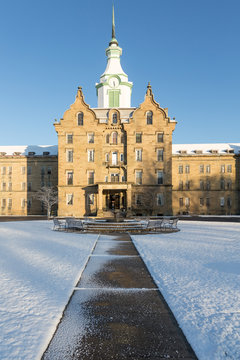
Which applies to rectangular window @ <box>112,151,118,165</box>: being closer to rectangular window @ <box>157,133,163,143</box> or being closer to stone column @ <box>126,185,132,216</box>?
stone column @ <box>126,185,132,216</box>

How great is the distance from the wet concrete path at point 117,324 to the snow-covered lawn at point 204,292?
11.2 inches

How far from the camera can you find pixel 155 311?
16.0 ft

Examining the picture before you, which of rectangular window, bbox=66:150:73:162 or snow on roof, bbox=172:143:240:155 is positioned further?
snow on roof, bbox=172:143:240:155

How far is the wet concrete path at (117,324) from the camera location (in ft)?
11.6

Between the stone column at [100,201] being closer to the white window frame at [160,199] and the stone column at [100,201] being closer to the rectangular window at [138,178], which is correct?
the rectangular window at [138,178]

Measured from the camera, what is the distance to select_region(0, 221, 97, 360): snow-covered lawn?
148 inches

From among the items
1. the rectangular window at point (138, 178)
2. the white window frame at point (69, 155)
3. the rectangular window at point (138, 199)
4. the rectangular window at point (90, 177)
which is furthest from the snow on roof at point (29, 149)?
the rectangular window at point (138, 199)

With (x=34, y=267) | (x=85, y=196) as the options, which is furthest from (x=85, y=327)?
(x=85, y=196)

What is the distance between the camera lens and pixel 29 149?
4812cm

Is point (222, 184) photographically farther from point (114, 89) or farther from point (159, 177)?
point (114, 89)

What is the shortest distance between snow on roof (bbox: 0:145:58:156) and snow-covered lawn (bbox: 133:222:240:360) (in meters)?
41.5

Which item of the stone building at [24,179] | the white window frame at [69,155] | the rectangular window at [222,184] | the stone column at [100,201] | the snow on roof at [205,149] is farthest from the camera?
the snow on roof at [205,149]

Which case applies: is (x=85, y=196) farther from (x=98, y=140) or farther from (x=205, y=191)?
(x=205, y=191)

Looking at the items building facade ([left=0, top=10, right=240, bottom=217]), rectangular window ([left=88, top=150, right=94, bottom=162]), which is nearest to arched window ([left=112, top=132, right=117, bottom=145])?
building facade ([left=0, top=10, right=240, bottom=217])
